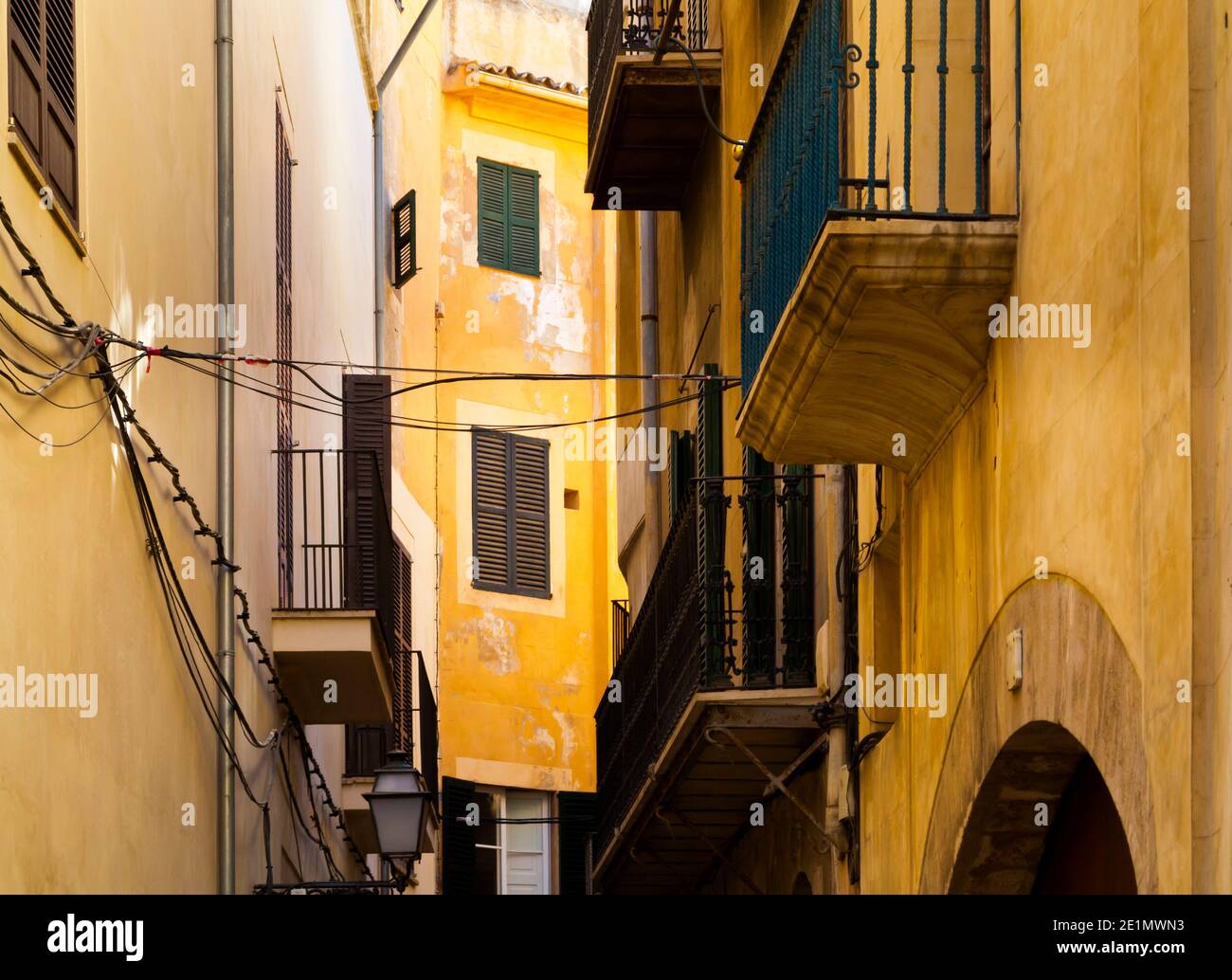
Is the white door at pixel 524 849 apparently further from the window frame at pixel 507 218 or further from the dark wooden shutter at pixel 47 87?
the dark wooden shutter at pixel 47 87

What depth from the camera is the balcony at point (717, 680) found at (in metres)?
12.8

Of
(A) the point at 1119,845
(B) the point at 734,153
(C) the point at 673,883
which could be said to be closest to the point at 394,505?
(C) the point at 673,883

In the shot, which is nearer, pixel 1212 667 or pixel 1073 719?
pixel 1212 667

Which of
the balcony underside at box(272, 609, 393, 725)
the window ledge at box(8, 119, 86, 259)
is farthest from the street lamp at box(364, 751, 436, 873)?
the window ledge at box(8, 119, 86, 259)

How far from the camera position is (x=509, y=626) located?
29.8 m

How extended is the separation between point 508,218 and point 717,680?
1918 cm

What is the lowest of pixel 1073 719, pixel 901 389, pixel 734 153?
pixel 1073 719

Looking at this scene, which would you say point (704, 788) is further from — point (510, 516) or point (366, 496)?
point (510, 516)

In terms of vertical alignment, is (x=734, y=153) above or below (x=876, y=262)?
above

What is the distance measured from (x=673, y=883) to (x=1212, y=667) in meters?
12.1

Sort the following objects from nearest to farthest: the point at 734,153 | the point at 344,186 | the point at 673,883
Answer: the point at 734,153 < the point at 673,883 < the point at 344,186

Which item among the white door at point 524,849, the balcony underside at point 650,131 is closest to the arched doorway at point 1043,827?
the balcony underside at point 650,131

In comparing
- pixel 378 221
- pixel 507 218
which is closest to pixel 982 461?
pixel 378 221
